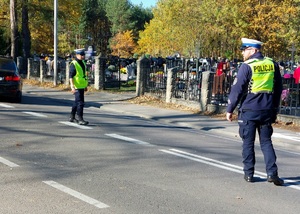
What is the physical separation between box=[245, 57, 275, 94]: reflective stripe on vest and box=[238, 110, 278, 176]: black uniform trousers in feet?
1.03

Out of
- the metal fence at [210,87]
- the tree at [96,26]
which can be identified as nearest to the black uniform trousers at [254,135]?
the metal fence at [210,87]

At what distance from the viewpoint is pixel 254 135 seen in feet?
21.7

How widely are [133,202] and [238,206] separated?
125 centimetres

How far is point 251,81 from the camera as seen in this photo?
6.53 metres

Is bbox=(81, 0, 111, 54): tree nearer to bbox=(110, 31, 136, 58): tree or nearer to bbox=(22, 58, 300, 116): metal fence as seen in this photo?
bbox=(110, 31, 136, 58): tree

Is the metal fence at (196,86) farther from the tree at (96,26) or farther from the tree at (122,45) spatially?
the tree at (96,26)

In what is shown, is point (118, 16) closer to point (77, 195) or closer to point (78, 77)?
point (78, 77)

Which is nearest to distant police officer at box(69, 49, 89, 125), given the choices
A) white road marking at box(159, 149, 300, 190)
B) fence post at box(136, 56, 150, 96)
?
white road marking at box(159, 149, 300, 190)

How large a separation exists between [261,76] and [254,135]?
2.71 ft

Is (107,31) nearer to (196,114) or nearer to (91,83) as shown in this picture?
(91,83)

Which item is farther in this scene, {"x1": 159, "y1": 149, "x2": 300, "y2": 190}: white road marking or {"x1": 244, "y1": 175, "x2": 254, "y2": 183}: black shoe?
{"x1": 159, "y1": 149, "x2": 300, "y2": 190}: white road marking

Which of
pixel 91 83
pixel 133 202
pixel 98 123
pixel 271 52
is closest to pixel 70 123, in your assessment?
pixel 98 123

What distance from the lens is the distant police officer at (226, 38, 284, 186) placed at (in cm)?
651

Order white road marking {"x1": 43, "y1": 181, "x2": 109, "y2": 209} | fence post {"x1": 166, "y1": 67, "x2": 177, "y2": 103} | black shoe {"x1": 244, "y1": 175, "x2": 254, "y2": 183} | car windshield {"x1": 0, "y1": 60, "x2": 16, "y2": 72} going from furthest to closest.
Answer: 1. fence post {"x1": 166, "y1": 67, "x2": 177, "y2": 103}
2. car windshield {"x1": 0, "y1": 60, "x2": 16, "y2": 72}
3. black shoe {"x1": 244, "y1": 175, "x2": 254, "y2": 183}
4. white road marking {"x1": 43, "y1": 181, "x2": 109, "y2": 209}
